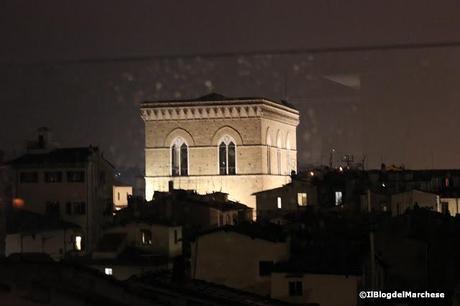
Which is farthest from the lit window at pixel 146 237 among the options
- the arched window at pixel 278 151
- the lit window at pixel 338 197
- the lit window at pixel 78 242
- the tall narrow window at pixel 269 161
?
the arched window at pixel 278 151

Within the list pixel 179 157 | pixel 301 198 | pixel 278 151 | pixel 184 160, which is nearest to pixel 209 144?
pixel 184 160

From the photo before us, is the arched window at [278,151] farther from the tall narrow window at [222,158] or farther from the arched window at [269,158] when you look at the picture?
the tall narrow window at [222,158]

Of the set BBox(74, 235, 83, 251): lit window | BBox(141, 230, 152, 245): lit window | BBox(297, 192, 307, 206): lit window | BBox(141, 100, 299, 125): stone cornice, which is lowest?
BBox(74, 235, 83, 251): lit window

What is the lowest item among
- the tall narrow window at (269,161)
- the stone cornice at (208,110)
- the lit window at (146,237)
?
the lit window at (146,237)

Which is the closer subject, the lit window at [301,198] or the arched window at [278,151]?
the lit window at [301,198]

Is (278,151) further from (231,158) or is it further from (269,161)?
(231,158)

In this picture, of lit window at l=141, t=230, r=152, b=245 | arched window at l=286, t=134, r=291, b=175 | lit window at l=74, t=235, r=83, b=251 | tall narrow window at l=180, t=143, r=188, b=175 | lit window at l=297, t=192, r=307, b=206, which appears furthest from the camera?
arched window at l=286, t=134, r=291, b=175

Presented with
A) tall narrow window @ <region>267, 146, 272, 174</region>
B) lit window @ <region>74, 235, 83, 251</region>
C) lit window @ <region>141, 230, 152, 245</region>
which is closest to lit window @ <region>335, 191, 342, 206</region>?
lit window @ <region>141, 230, 152, 245</region>

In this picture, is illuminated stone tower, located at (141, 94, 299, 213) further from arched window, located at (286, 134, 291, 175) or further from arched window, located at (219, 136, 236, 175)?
arched window, located at (286, 134, 291, 175)

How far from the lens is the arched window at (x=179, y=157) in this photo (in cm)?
3155

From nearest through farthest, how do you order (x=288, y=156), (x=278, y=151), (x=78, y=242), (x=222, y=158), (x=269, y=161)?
1. (x=78, y=242)
2. (x=222, y=158)
3. (x=269, y=161)
4. (x=278, y=151)
5. (x=288, y=156)

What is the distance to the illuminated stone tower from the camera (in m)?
31.3

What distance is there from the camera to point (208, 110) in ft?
103

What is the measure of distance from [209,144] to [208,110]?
115cm
